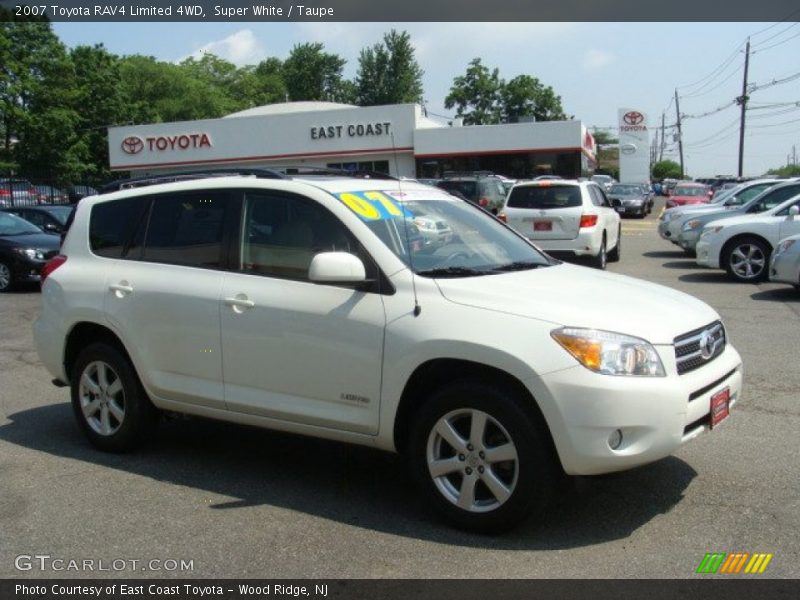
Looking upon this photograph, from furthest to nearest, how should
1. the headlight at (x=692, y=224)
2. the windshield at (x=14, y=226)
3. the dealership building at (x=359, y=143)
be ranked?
the dealership building at (x=359, y=143)
the headlight at (x=692, y=224)
the windshield at (x=14, y=226)

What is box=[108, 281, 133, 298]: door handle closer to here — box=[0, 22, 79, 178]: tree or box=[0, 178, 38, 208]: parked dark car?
box=[0, 178, 38, 208]: parked dark car

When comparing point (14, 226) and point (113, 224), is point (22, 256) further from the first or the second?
point (113, 224)

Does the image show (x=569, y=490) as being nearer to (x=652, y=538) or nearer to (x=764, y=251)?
(x=652, y=538)

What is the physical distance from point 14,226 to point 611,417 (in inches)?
602

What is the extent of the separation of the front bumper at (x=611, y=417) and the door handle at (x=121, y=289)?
115 inches

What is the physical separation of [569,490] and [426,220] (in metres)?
1.81

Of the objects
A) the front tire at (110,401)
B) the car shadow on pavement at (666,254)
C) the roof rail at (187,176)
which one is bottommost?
the car shadow on pavement at (666,254)

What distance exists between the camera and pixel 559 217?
48.7ft

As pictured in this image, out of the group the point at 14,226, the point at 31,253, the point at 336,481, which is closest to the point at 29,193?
the point at 14,226

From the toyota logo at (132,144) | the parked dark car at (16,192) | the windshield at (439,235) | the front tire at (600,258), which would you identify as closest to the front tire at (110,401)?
the windshield at (439,235)

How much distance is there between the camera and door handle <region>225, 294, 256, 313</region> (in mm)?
4949

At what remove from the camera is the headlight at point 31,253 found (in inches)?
603

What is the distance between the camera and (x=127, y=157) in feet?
161

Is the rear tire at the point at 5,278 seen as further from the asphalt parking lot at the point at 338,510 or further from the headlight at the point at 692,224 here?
the headlight at the point at 692,224
